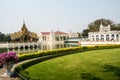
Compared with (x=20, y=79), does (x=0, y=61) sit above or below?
above

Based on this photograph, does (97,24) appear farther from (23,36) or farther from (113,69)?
(113,69)

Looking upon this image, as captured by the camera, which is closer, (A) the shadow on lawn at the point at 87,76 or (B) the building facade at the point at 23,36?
(A) the shadow on lawn at the point at 87,76

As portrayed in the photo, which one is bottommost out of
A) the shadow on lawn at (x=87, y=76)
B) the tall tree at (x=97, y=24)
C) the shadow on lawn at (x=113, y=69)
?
the shadow on lawn at (x=87, y=76)

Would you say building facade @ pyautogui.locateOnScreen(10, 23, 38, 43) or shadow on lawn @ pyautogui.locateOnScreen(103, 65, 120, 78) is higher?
building facade @ pyautogui.locateOnScreen(10, 23, 38, 43)

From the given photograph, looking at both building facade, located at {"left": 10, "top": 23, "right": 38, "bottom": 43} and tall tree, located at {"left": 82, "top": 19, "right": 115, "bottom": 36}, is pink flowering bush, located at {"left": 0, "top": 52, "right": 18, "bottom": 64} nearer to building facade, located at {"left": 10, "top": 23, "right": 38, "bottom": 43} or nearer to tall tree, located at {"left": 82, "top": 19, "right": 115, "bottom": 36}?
building facade, located at {"left": 10, "top": 23, "right": 38, "bottom": 43}

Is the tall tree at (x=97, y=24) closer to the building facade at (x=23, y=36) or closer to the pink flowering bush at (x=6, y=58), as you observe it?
the building facade at (x=23, y=36)

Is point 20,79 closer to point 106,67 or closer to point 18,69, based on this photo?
point 18,69

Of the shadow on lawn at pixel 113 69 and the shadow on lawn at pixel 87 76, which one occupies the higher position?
the shadow on lawn at pixel 113 69

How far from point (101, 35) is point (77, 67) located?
63765 mm

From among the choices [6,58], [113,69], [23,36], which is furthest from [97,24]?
[6,58]

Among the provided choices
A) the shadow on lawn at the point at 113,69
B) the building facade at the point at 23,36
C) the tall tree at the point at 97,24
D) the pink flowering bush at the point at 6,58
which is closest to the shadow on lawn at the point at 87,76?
the shadow on lawn at the point at 113,69

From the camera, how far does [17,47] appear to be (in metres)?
62.7

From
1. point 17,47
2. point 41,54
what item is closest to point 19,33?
point 17,47

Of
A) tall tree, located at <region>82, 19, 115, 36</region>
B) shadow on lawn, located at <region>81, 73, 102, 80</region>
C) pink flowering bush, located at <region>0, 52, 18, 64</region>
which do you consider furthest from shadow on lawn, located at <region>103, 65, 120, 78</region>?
tall tree, located at <region>82, 19, 115, 36</region>
